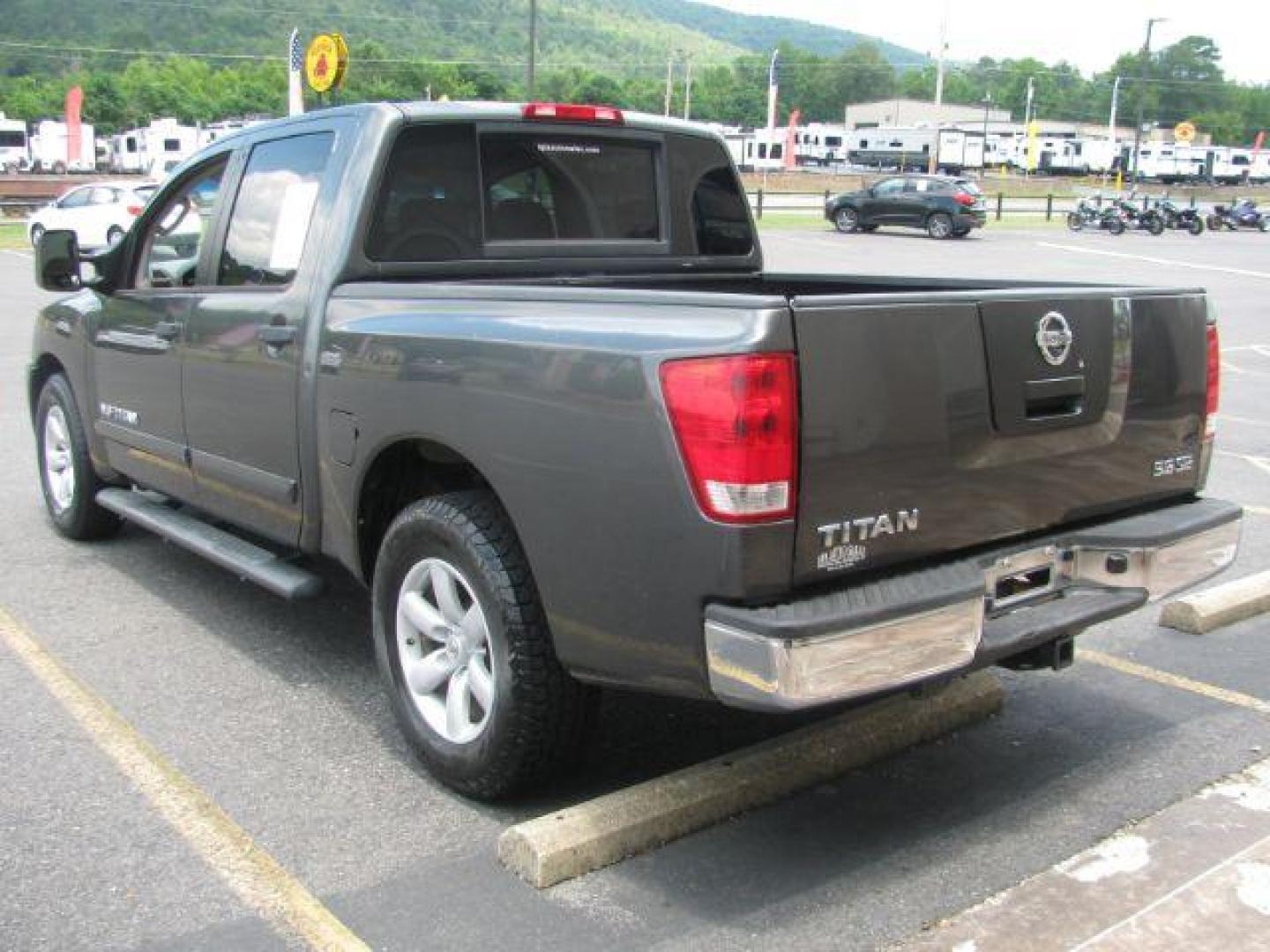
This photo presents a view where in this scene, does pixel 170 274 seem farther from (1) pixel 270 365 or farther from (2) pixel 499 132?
(2) pixel 499 132

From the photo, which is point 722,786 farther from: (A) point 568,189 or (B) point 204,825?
(A) point 568,189

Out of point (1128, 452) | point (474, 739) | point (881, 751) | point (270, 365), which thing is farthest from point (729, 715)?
point (270, 365)

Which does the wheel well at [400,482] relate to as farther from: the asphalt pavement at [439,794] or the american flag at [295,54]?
the american flag at [295,54]

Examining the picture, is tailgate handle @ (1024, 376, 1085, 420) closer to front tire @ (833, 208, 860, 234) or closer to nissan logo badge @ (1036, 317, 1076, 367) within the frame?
nissan logo badge @ (1036, 317, 1076, 367)

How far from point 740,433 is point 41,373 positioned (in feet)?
16.4

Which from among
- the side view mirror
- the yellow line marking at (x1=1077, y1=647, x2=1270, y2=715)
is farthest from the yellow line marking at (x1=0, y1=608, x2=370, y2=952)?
the yellow line marking at (x1=1077, y1=647, x2=1270, y2=715)

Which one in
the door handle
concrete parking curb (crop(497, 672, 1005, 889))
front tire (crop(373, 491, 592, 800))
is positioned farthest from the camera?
the door handle

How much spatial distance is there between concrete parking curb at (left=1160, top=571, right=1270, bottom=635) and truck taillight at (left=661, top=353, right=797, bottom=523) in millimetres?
3077

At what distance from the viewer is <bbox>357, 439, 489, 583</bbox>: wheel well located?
147 inches

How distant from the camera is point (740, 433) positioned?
9.06 feet

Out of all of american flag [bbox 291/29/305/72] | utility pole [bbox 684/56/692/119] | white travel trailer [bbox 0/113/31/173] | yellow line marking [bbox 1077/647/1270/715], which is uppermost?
utility pole [bbox 684/56/692/119]

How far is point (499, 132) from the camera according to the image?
4.47 meters

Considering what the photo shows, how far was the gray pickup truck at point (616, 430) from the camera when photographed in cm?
284

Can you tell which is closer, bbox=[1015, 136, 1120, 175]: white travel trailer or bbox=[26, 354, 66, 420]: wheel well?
bbox=[26, 354, 66, 420]: wheel well
